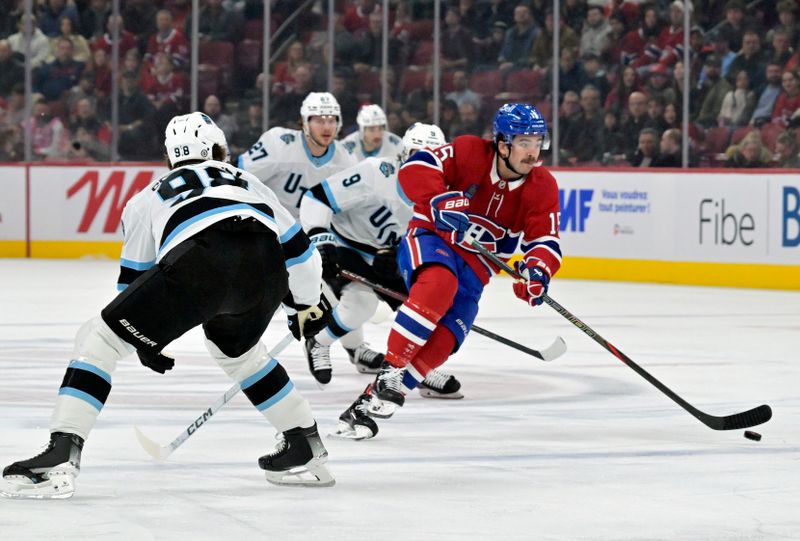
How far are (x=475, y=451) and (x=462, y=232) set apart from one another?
74 cm

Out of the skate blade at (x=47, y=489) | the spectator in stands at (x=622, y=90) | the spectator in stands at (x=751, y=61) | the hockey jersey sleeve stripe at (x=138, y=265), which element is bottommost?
the skate blade at (x=47, y=489)

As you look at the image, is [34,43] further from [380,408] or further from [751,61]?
[380,408]

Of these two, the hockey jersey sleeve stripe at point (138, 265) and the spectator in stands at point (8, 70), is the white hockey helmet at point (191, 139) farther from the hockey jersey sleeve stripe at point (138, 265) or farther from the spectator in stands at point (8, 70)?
the spectator in stands at point (8, 70)

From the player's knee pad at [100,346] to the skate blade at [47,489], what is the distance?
27 cm

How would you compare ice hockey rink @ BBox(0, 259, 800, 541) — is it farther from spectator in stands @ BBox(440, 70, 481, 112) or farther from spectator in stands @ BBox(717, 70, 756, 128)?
spectator in stands @ BBox(440, 70, 481, 112)

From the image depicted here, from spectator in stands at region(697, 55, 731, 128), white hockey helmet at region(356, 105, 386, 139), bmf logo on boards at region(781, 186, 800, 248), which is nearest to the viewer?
white hockey helmet at region(356, 105, 386, 139)

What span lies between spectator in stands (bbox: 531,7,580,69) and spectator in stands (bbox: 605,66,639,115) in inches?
17.2

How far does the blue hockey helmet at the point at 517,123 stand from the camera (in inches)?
195

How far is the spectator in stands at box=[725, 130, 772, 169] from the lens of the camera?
10477mm

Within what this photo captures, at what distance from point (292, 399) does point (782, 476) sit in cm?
130

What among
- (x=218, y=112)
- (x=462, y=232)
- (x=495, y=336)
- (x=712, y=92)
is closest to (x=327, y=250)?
(x=495, y=336)

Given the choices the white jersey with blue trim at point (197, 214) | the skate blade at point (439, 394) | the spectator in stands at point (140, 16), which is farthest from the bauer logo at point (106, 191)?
the white jersey with blue trim at point (197, 214)

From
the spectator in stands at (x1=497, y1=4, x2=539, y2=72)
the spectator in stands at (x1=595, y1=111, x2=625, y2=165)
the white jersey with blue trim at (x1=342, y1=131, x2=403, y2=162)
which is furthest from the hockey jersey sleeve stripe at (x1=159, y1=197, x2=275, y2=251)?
the spectator in stands at (x1=497, y1=4, x2=539, y2=72)

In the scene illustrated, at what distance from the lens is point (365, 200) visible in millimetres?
6375
